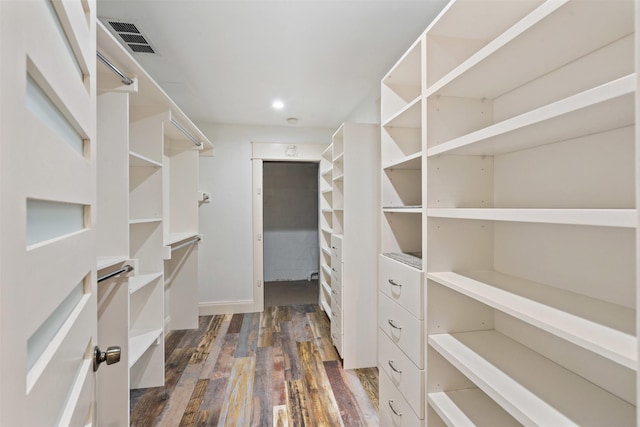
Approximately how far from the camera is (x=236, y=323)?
352 centimetres

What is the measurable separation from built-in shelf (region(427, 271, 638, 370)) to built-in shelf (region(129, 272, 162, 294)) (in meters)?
1.84

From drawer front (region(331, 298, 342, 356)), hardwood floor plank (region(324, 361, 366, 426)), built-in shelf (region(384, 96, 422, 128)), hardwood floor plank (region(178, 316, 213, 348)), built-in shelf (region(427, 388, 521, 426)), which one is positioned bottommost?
hardwood floor plank (region(178, 316, 213, 348))

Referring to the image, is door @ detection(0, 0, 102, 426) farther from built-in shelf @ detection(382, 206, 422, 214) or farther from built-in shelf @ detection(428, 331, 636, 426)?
built-in shelf @ detection(382, 206, 422, 214)

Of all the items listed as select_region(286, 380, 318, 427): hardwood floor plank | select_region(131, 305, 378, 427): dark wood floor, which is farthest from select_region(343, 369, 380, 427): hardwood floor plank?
select_region(286, 380, 318, 427): hardwood floor plank

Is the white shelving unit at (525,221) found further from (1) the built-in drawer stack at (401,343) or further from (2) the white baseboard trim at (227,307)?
(2) the white baseboard trim at (227,307)

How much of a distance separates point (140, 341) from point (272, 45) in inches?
87.3

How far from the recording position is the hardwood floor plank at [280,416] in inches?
73.1

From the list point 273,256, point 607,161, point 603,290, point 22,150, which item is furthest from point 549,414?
point 273,256

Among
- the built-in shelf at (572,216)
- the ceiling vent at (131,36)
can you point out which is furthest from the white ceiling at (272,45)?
the built-in shelf at (572,216)

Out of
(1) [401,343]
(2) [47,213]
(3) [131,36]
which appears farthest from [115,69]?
(1) [401,343]

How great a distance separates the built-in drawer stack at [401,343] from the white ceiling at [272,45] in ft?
4.65

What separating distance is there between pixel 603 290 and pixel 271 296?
13.7ft

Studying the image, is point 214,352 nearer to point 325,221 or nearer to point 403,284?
point 325,221

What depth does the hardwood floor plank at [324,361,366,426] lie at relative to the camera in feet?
6.21
